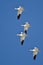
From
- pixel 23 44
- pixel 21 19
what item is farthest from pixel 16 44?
pixel 21 19

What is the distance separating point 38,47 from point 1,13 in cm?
28

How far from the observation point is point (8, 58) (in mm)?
1297

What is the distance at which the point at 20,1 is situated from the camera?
1.30m

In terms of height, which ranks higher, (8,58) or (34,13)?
(34,13)

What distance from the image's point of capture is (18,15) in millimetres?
1290

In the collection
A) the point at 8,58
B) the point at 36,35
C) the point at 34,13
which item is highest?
the point at 34,13

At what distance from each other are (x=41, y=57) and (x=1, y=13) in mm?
332

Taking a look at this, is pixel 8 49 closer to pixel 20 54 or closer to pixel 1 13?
pixel 20 54

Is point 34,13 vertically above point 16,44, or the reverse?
point 34,13

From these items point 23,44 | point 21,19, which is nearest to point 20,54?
point 23,44

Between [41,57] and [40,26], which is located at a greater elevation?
[40,26]

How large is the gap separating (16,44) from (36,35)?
0.41 feet

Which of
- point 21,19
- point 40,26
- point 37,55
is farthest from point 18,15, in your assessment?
point 37,55

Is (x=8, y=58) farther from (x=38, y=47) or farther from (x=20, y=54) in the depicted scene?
(x=38, y=47)
